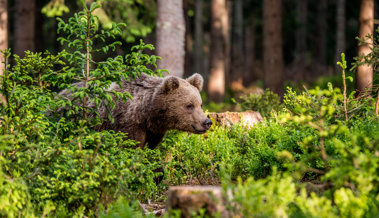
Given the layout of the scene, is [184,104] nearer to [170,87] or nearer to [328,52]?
[170,87]

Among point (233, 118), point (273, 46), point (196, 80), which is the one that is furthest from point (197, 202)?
point (273, 46)

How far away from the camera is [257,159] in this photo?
202 inches

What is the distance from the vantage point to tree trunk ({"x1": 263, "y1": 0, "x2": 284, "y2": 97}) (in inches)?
520

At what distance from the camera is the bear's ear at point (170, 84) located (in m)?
5.49

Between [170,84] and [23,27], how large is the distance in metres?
10.2

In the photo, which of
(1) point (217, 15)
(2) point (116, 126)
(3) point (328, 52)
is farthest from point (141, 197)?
(3) point (328, 52)

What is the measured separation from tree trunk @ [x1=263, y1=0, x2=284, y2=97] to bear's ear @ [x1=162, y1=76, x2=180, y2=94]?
8227mm

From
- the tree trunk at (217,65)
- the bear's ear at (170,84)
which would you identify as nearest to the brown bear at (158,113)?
the bear's ear at (170,84)

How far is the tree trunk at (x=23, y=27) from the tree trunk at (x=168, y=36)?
258 inches

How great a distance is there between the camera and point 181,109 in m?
5.64

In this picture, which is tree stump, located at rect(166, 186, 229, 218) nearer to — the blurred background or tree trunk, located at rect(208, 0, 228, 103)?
the blurred background

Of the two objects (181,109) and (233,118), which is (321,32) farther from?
(181,109)

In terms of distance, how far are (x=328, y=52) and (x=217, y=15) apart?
22.8 meters

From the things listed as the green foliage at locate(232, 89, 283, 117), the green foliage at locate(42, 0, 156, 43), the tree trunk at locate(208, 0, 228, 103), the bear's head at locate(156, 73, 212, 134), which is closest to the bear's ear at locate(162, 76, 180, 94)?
the bear's head at locate(156, 73, 212, 134)
